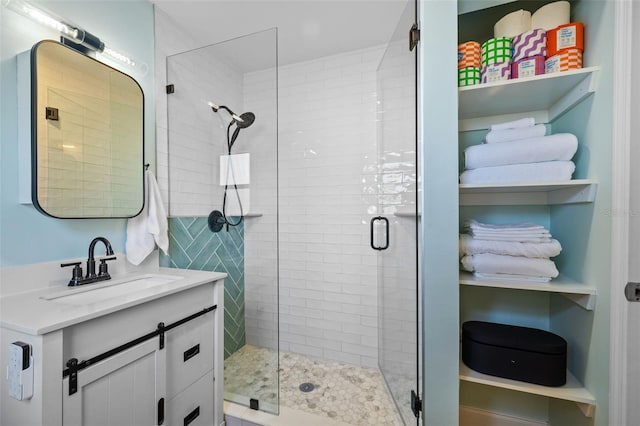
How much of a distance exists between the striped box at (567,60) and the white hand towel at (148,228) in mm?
2075

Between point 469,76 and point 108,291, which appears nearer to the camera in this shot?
point 469,76

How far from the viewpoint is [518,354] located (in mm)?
1197

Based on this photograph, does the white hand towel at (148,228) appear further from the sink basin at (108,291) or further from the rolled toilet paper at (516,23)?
the rolled toilet paper at (516,23)

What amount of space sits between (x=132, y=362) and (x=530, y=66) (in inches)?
80.7

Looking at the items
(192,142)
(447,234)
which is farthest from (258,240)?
(447,234)

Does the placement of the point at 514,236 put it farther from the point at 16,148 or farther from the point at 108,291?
the point at 16,148

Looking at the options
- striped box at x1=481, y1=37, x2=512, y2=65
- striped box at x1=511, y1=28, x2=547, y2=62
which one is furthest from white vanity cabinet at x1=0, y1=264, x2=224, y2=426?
striped box at x1=511, y1=28, x2=547, y2=62

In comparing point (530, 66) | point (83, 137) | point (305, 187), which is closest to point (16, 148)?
point (83, 137)

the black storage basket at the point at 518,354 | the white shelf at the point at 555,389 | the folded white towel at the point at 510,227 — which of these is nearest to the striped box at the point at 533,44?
the folded white towel at the point at 510,227

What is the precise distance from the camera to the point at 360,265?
2.22 m

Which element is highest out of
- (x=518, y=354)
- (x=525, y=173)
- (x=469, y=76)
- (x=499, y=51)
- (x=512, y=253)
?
(x=499, y=51)

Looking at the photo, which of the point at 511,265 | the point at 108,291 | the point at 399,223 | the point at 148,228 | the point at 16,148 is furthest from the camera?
the point at 399,223

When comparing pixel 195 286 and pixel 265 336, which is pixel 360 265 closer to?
pixel 265 336

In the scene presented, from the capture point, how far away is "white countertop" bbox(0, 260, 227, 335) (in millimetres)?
836
